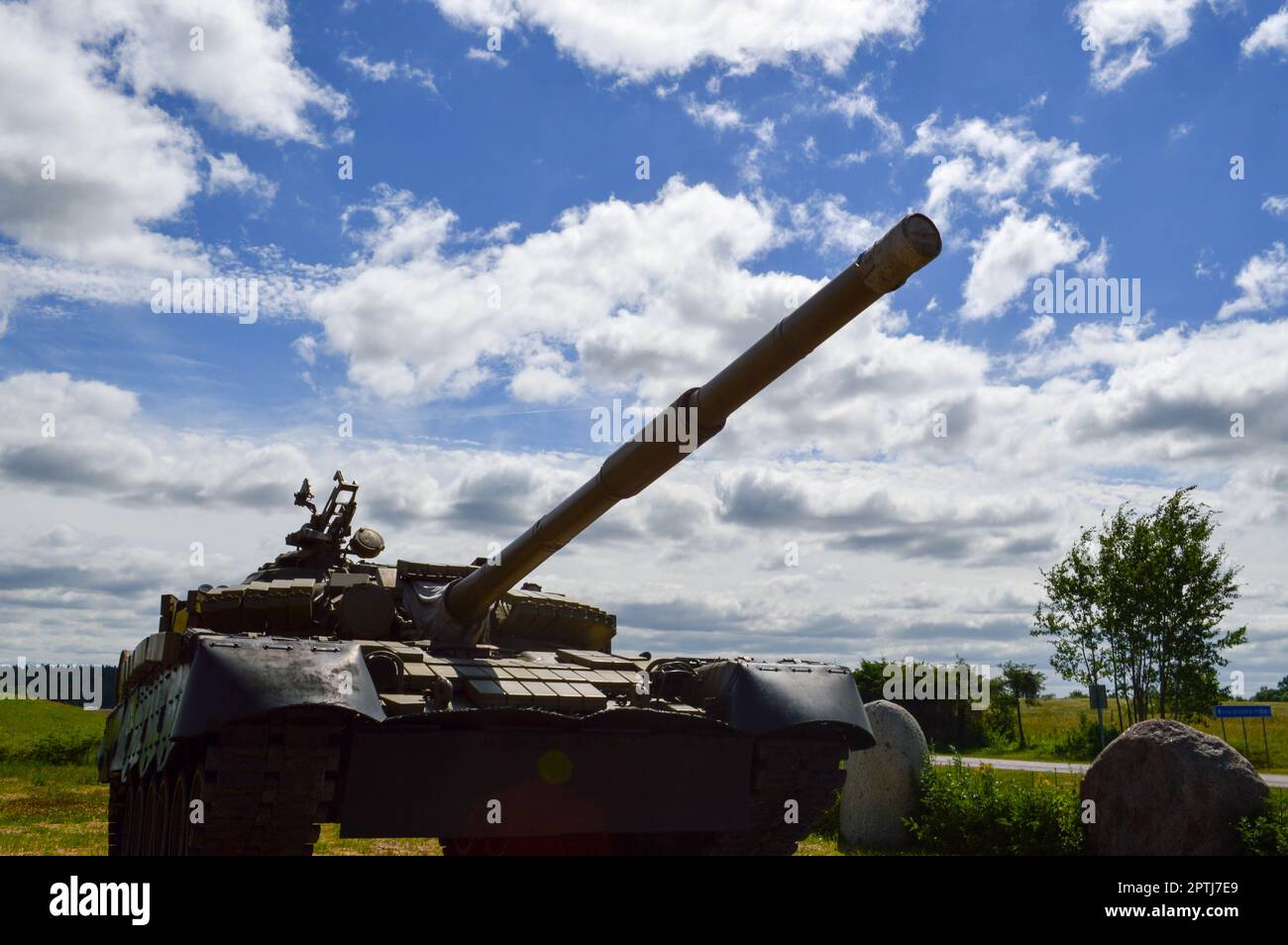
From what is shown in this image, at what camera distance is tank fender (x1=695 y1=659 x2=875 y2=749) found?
8.16 metres

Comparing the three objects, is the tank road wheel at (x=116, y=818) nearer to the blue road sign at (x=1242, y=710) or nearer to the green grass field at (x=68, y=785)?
the green grass field at (x=68, y=785)

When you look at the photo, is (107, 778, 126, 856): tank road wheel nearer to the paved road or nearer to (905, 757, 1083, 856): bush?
(905, 757, 1083, 856): bush

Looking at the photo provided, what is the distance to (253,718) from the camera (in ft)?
21.4

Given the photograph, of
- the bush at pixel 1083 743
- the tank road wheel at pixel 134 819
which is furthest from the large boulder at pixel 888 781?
the bush at pixel 1083 743

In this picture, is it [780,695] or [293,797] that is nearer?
[293,797]

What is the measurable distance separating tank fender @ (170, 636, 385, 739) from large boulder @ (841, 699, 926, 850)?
7726 mm

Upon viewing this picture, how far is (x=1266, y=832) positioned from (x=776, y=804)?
4.02 m

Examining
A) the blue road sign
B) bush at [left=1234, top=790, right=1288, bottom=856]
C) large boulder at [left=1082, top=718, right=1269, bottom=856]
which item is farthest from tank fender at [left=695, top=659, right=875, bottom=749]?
the blue road sign

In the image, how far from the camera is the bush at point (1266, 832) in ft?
29.5

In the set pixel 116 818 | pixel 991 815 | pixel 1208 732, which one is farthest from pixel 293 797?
pixel 1208 732

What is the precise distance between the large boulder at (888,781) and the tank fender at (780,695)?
447 cm

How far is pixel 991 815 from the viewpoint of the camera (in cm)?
1181

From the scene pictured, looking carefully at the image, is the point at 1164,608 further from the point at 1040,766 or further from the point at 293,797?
the point at 293,797
